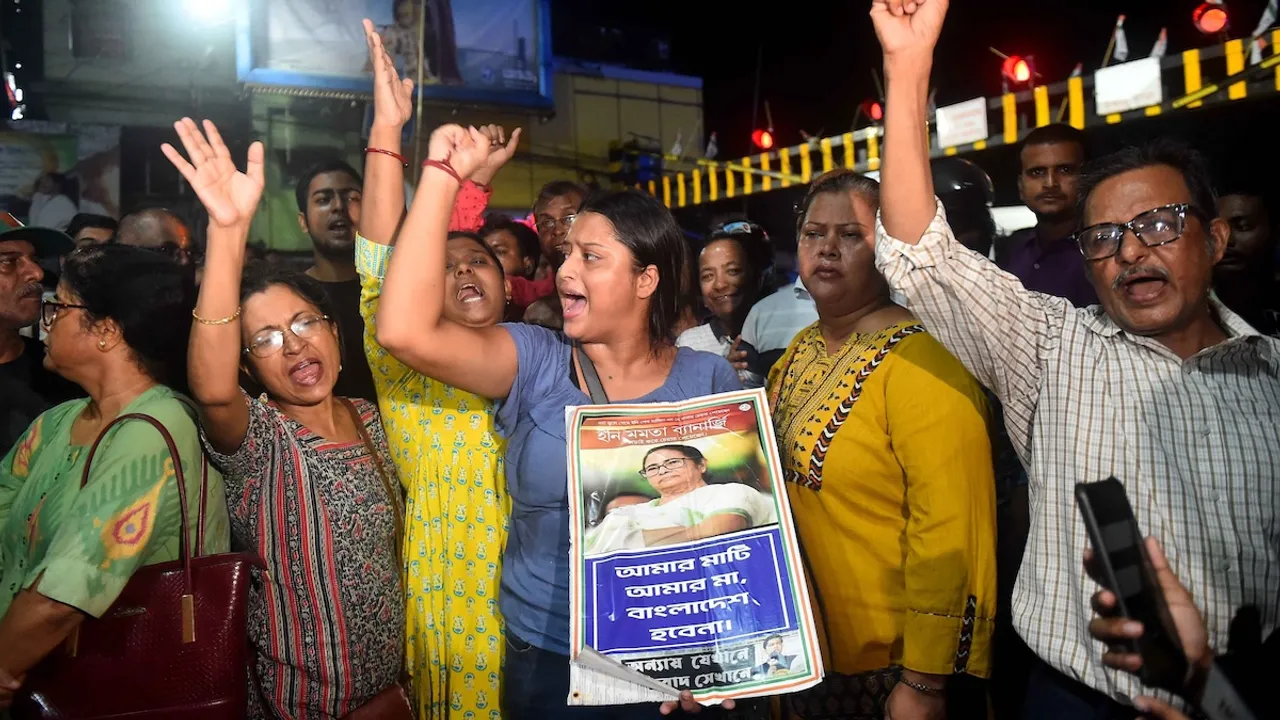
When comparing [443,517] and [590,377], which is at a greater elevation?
[590,377]

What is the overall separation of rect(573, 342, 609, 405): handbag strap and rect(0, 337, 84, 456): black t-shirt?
7.37ft

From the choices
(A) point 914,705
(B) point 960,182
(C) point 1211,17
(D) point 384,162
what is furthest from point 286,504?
(C) point 1211,17

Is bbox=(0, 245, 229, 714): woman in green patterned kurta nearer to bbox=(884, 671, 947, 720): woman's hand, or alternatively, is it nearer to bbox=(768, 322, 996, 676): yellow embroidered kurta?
bbox=(768, 322, 996, 676): yellow embroidered kurta

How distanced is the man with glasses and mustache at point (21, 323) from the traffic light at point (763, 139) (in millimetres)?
17306

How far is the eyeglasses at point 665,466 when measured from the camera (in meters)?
1.88

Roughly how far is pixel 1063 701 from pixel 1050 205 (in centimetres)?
267

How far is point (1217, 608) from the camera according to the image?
164 centimetres

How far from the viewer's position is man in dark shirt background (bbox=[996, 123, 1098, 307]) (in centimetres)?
365

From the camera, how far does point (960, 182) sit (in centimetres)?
376

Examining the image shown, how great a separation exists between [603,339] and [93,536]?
1.28 m

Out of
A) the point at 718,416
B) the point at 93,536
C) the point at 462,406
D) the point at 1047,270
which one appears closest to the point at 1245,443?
the point at 718,416

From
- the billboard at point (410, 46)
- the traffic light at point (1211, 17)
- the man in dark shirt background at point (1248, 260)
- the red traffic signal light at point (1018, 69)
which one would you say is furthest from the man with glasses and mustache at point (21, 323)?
the red traffic signal light at point (1018, 69)

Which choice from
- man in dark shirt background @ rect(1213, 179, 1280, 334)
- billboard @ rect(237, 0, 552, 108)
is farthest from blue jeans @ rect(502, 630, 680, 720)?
billboard @ rect(237, 0, 552, 108)

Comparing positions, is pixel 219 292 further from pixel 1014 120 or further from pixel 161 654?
pixel 1014 120
